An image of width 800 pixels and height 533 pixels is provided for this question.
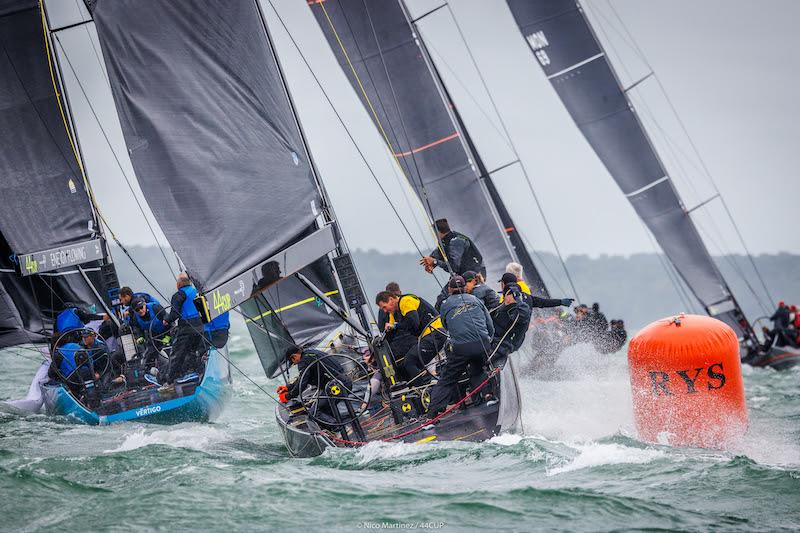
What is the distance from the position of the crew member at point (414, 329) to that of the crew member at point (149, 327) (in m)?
3.63

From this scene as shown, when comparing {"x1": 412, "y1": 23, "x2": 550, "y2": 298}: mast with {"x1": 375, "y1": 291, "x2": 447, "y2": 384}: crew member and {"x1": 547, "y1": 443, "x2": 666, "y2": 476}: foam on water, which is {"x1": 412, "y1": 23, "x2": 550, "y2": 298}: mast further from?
{"x1": 547, "y1": 443, "x2": 666, "y2": 476}: foam on water

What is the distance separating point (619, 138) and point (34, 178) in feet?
32.6

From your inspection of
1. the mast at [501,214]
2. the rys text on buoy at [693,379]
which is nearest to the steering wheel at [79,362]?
the mast at [501,214]

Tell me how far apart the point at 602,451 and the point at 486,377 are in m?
1.29

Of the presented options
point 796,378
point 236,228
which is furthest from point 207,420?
point 796,378

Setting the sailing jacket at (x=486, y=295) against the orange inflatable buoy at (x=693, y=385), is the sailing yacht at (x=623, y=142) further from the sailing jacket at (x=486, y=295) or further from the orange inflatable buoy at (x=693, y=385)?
the orange inflatable buoy at (x=693, y=385)

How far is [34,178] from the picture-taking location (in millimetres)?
12391

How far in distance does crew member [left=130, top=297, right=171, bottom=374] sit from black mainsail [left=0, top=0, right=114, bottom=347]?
1144 millimetres

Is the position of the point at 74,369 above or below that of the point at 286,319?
above

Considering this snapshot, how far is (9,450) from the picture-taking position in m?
8.36

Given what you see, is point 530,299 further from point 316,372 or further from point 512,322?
point 316,372

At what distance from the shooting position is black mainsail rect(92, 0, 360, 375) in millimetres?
8031

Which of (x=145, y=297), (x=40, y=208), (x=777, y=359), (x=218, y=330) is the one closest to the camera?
(x=218, y=330)

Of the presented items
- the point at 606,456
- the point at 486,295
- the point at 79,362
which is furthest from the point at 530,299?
the point at 79,362
